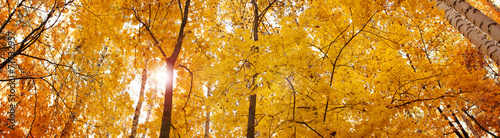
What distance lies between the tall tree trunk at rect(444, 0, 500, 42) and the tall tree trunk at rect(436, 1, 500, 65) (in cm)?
15

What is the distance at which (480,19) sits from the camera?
3055 mm

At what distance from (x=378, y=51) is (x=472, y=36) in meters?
1.31

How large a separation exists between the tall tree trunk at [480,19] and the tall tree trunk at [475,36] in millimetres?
145

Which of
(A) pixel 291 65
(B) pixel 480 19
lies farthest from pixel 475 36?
(A) pixel 291 65

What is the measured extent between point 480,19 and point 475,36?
255 millimetres

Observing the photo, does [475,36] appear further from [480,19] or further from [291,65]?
[291,65]

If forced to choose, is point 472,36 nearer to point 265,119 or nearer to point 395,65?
point 395,65

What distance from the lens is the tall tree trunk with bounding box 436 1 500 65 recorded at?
2.92m

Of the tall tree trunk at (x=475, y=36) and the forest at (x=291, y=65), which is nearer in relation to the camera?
the forest at (x=291, y=65)

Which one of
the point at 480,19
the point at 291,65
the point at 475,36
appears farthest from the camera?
the point at 475,36

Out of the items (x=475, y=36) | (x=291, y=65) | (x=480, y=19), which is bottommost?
(x=291, y=65)

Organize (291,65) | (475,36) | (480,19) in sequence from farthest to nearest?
(475,36), (480,19), (291,65)

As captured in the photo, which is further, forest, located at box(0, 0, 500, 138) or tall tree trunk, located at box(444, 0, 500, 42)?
tall tree trunk, located at box(444, 0, 500, 42)

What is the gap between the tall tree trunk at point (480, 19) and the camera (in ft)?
9.40
